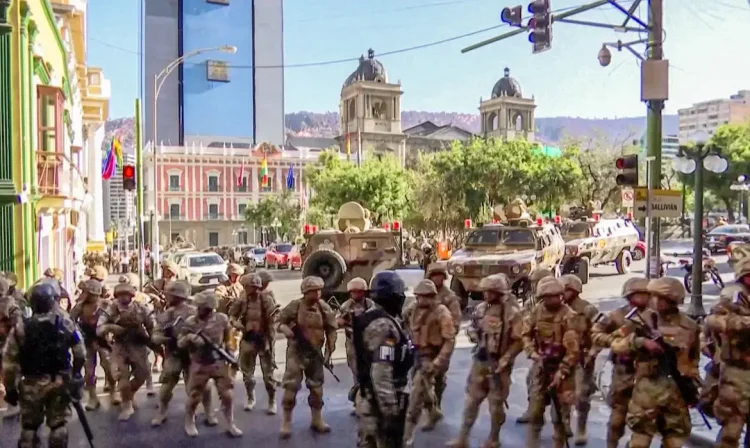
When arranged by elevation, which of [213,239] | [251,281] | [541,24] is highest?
[541,24]

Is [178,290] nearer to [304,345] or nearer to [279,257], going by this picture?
[304,345]

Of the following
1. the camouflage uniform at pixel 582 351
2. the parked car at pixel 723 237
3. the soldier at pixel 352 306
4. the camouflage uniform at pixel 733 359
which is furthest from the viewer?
the parked car at pixel 723 237

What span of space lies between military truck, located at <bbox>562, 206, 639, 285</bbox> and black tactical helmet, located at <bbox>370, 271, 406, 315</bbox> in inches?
604

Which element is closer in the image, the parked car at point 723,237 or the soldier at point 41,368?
the soldier at point 41,368

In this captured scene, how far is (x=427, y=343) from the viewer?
766 cm

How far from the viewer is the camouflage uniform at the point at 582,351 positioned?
6.92 meters

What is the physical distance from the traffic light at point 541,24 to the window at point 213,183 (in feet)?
181

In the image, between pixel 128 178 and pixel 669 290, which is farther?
pixel 128 178

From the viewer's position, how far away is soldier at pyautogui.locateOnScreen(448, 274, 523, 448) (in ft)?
23.4

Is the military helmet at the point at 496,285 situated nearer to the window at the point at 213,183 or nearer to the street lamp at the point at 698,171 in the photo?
the street lamp at the point at 698,171

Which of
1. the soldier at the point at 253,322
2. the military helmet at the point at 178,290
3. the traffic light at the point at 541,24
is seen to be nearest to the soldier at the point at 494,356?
the soldier at the point at 253,322

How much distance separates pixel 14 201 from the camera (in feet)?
46.0

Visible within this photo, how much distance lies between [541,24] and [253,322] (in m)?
5.79

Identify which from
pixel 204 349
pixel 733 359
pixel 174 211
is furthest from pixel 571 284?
pixel 174 211
